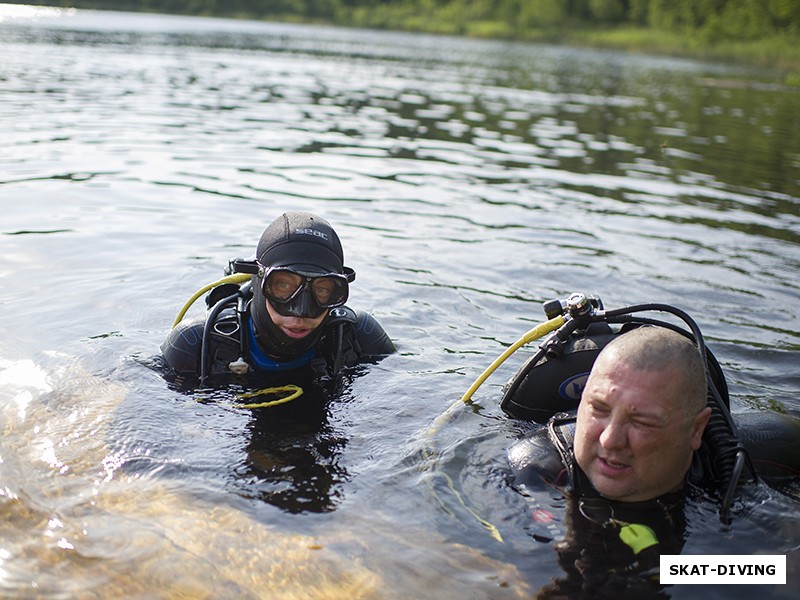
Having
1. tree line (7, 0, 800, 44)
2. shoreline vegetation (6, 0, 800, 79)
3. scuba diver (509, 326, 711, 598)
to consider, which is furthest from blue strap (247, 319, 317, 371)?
tree line (7, 0, 800, 44)

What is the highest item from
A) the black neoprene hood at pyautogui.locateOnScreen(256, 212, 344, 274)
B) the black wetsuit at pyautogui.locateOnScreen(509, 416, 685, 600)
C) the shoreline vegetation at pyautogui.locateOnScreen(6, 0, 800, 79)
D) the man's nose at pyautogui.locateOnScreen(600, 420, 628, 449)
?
the shoreline vegetation at pyautogui.locateOnScreen(6, 0, 800, 79)

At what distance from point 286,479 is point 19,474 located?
51.7 inches

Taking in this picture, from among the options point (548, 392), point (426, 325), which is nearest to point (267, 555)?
point (548, 392)

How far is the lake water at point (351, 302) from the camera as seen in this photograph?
3.60 metres

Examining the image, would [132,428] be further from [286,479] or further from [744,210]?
[744,210]

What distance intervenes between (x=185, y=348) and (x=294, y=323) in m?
0.75

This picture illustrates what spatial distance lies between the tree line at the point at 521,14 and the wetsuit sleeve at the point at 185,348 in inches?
2796

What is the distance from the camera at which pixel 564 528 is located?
3762 millimetres

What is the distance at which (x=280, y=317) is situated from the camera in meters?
4.85

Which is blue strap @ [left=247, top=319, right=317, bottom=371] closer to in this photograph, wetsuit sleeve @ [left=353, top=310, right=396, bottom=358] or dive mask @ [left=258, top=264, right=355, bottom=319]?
dive mask @ [left=258, top=264, right=355, bottom=319]

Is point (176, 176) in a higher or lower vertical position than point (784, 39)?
lower

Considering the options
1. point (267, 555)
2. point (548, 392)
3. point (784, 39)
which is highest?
point (784, 39)

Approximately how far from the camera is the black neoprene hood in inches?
188

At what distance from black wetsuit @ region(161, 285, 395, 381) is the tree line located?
71.0 metres
